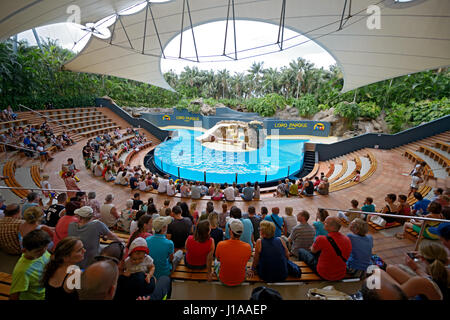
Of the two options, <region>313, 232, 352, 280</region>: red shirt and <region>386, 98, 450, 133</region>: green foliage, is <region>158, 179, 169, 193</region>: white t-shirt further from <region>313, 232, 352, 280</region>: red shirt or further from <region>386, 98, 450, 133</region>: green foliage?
<region>386, 98, 450, 133</region>: green foliage

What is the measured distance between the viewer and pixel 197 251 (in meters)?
2.40

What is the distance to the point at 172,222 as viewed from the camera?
10.1 feet

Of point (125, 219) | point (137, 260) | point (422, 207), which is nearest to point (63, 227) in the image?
point (137, 260)

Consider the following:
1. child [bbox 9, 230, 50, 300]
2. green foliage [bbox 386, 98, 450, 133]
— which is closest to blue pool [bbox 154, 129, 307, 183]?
green foliage [bbox 386, 98, 450, 133]

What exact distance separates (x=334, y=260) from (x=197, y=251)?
1661 mm

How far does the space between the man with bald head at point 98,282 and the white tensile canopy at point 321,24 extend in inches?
266

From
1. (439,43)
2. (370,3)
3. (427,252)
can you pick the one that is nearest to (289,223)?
(427,252)

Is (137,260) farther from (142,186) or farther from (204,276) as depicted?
(142,186)

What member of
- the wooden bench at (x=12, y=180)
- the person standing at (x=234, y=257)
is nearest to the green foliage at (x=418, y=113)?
the person standing at (x=234, y=257)

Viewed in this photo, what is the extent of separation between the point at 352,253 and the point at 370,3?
8228 mm

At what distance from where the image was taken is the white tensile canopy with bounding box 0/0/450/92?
5945 mm

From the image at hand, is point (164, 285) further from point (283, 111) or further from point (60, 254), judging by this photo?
point (283, 111)

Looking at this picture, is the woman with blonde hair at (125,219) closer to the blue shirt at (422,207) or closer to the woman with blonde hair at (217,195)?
the woman with blonde hair at (217,195)

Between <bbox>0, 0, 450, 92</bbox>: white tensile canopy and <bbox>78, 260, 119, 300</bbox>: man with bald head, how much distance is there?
6.77 m
